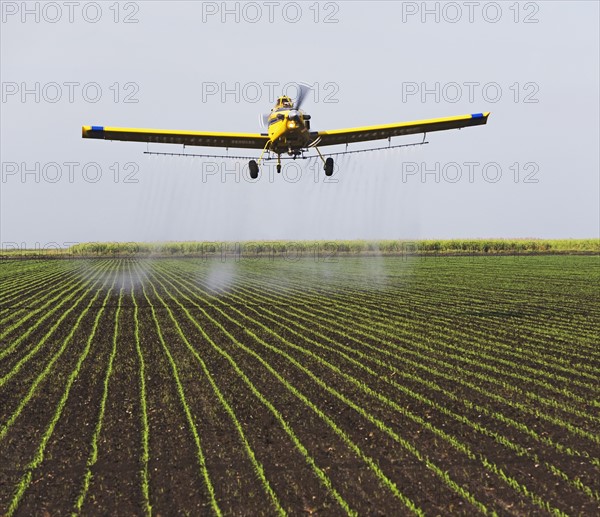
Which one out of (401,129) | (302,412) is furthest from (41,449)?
(401,129)

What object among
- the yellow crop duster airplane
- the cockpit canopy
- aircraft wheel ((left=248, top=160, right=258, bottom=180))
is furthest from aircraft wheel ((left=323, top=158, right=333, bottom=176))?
aircraft wheel ((left=248, top=160, right=258, bottom=180))

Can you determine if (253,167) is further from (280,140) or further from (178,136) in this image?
(178,136)

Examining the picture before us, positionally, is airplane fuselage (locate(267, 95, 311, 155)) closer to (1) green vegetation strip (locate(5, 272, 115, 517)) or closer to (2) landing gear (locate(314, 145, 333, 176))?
(2) landing gear (locate(314, 145, 333, 176))

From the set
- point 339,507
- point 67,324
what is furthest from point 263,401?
point 67,324

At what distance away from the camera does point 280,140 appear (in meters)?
19.3

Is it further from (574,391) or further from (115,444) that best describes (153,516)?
(574,391)

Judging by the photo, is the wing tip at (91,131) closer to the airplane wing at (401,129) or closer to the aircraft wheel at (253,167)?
the aircraft wheel at (253,167)

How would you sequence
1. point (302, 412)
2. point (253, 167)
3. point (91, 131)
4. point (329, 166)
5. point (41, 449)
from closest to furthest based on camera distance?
point (41, 449), point (302, 412), point (329, 166), point (253, 167), point (91, 131)

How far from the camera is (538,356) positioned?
16500 mm

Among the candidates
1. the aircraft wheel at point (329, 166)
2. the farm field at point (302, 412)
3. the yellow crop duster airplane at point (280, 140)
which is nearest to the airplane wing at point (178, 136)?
the yellow crop duster airplane at point (280, 140)

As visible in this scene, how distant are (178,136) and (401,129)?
8.21 meters

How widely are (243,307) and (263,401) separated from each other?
47.9 feet

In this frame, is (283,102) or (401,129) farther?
(401,129)

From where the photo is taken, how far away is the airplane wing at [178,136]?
2177 cm
